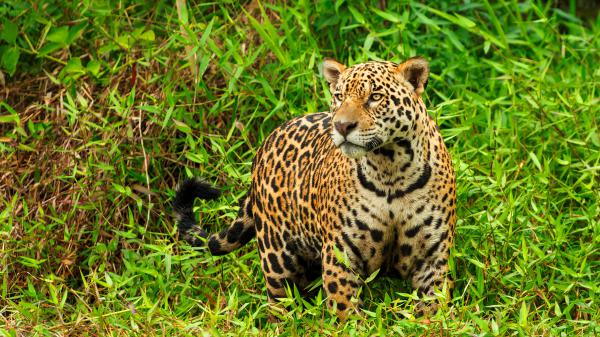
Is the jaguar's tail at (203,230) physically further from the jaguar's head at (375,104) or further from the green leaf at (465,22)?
the green leaf at (465,22)

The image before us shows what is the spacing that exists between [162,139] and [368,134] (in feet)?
8.03

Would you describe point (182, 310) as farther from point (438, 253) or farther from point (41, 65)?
point (41, 65)

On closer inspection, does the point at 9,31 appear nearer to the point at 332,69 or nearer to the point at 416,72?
the point at 332,69

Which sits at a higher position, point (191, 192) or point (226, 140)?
point (191, 192)

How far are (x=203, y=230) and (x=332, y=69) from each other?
1.46 metres

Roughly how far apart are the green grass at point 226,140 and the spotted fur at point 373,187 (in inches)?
8.5

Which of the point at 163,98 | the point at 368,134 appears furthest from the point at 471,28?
the point at 368,134

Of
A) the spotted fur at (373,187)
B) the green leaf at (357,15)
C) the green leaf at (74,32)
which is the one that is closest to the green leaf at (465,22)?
the green leaf at (357,15)

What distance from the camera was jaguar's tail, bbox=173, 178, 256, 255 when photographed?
269 inches

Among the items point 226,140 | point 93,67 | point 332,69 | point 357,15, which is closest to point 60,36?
point 93,67

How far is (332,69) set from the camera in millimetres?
6094

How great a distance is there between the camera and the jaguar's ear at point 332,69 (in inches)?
238

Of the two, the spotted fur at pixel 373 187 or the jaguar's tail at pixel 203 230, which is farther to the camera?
the jaguar's tail at pixel 203 230

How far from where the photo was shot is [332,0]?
8.14 m
